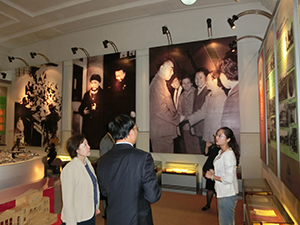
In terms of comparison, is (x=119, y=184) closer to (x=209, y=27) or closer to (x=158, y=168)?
(x=158, y=168)

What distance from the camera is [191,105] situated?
17.4 feet

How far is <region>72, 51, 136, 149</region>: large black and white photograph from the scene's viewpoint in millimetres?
6137

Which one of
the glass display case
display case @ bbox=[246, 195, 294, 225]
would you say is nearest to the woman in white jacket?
display case @ bbox=[246, 195, 294, 225]

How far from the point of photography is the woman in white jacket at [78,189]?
1.91 m

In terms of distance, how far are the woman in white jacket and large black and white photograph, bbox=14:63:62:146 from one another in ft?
17.8

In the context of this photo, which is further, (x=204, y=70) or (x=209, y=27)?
(x=204, y=70)

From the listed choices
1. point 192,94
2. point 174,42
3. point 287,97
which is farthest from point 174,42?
point 287,97

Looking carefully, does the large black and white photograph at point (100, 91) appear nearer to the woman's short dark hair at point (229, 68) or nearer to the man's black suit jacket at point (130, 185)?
the woman's short dark hair at point (229, 68)

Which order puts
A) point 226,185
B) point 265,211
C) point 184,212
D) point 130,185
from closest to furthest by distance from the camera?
1. point 130,185
2. point 226,185
3. point 265,211
4. point 184,212

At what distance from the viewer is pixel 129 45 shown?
6414 millimetres

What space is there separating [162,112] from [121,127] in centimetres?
395

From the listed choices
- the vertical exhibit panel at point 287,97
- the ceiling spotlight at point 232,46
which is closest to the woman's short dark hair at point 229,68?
the ceiling spotlight at point 232,46

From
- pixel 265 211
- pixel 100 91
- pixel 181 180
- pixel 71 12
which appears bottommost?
pixel 181 180

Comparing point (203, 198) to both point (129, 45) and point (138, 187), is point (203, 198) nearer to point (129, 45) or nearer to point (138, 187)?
point (138, 187)
